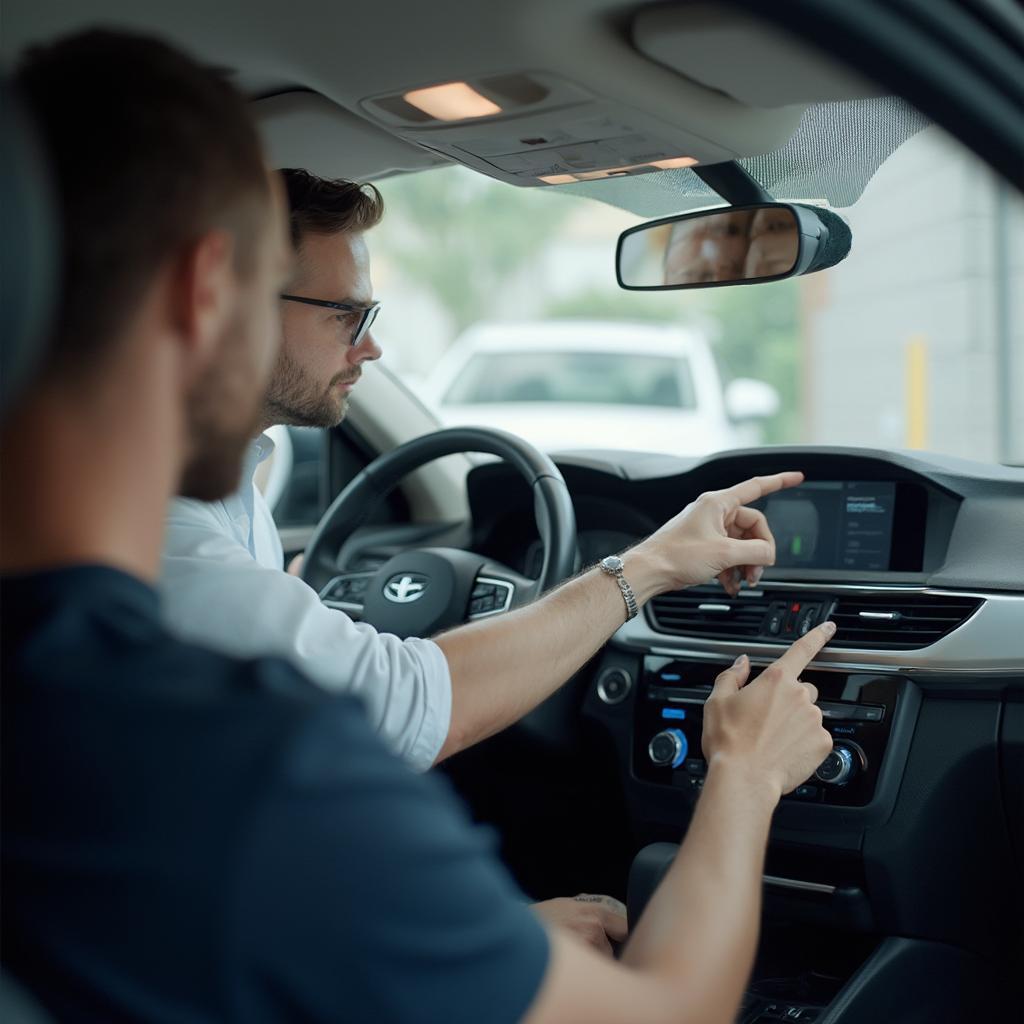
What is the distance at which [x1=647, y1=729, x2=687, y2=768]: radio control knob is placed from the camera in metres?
2.51

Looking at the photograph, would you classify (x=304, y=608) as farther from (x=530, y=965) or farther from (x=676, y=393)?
(x=676, y=393)

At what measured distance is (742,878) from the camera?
132cm

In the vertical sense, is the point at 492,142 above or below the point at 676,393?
above

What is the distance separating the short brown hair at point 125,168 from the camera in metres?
0.93

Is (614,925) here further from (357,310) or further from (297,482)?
(297,482)

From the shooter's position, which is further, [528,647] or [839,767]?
[839,767]

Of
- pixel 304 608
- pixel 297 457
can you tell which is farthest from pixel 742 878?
pixel 297 457

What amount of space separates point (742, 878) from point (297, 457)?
9.36 feet

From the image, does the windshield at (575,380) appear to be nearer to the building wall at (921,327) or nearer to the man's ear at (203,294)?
the building wall at (921,327)

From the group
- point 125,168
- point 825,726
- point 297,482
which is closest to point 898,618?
point 825,726

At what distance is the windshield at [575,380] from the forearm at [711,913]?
760 centimetres

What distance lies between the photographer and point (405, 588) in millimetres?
2779

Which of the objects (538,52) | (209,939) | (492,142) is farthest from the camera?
(492,142)

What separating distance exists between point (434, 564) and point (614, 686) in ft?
1.48
